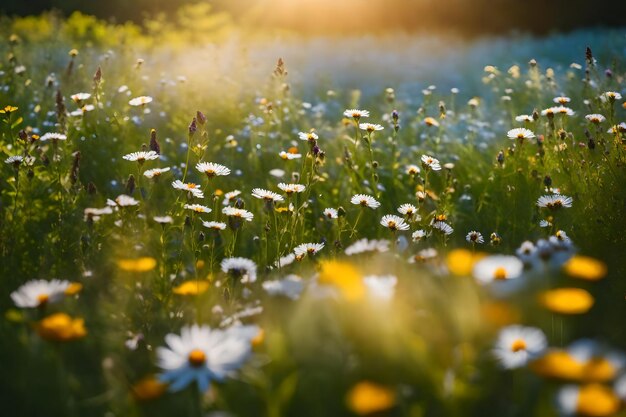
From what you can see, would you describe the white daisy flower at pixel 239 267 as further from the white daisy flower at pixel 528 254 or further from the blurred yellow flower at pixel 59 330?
the white daisy flower at pixel 528 254

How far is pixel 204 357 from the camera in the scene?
1330mm

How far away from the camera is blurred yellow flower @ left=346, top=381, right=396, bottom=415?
1149 mm

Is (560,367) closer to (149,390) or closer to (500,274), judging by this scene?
(500,274)

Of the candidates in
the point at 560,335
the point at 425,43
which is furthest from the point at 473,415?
the point at 425,43

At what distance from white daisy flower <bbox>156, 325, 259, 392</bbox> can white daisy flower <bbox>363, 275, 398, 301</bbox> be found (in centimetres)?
27

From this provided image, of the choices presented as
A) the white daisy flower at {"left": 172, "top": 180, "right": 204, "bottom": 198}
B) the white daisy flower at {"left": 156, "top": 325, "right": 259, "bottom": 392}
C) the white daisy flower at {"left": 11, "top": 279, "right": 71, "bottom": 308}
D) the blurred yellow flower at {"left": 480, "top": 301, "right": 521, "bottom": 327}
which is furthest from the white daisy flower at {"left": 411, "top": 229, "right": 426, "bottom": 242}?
the white daisy flower at {"left": 11, "top": 279, "right": 71, "bottom": 308}

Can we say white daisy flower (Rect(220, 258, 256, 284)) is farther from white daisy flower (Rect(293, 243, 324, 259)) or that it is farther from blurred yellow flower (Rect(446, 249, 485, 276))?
blurred yellow flower (Rect(446, 249, 485, 276))

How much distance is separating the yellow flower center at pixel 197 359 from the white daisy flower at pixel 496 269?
0.66 m

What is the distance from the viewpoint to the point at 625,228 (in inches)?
103

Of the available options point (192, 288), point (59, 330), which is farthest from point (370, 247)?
point (59, 330)

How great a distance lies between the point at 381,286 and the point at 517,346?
32cm

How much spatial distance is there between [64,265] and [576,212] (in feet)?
6.94

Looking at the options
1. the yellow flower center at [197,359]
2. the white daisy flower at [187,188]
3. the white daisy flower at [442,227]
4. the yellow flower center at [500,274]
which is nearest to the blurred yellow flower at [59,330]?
the yellow flower center at [197,359]

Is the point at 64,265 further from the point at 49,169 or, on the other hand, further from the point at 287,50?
the point at 287,50
